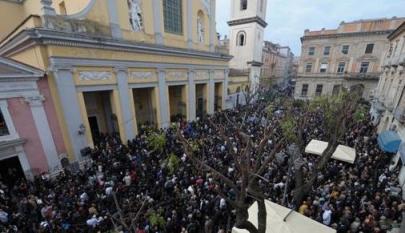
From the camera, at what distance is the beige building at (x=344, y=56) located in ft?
82.7

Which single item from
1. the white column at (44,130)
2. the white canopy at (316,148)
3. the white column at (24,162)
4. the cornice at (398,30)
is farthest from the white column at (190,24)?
the cornice at (398,30)

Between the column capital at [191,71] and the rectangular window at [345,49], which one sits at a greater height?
the rectangular window at [345,49]

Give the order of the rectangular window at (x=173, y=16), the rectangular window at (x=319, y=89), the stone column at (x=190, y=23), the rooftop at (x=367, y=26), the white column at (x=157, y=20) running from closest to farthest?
1. the white column at (x=157, y=20)
2. the rectangular window at (x=173, y=16)
3. the stone column at (x=190, y=23)
4. the rooftop at (x=367, y=26)
5. the rectangular window at (x=319, y=89)

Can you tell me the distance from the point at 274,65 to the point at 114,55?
46519 millimetres

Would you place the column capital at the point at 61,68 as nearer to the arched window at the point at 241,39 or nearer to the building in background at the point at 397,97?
the building in background at the point at 397,97

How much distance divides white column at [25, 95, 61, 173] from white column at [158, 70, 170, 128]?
7412mm

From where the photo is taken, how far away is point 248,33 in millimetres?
28812

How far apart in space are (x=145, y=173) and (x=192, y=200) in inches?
124

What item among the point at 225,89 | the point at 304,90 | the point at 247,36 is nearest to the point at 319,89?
the point at 304,90

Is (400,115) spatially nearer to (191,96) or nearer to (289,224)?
(289,224)

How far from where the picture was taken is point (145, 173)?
9148 mm

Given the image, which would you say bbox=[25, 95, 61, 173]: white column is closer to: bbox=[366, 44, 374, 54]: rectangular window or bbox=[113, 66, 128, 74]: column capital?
bbox=[113, 66, 128, 74]: column capital

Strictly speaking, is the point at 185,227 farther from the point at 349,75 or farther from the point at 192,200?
the point at 349,75

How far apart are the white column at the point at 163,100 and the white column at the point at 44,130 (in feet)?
24.3
